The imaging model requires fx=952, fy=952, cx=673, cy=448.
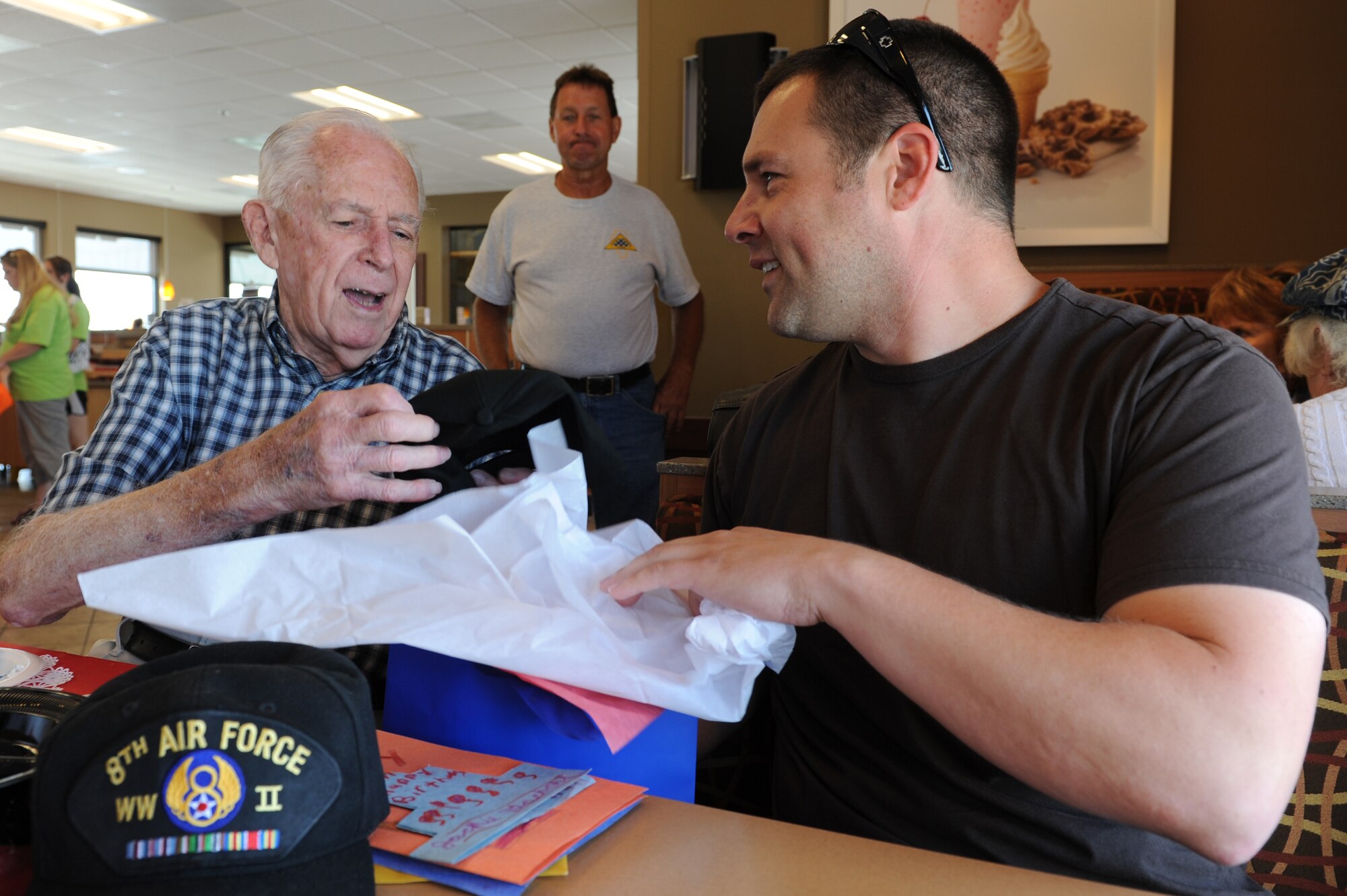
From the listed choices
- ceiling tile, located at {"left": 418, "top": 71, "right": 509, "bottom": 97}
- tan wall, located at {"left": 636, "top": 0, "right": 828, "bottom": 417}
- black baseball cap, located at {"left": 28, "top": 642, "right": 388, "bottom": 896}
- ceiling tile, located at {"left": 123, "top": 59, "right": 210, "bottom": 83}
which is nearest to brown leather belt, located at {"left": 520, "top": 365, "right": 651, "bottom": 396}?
tan wall, located at {"left": 636, "top": 0, "right": 828, "bottom": 417}

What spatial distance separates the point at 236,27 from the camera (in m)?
6.02

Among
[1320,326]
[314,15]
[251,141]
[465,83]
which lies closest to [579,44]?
[465,83]

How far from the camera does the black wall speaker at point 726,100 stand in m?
4.02

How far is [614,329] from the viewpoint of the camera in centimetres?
340

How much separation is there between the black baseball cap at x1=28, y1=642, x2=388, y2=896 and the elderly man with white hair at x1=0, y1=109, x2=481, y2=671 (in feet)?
2.09

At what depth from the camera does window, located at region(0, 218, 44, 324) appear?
462 inches

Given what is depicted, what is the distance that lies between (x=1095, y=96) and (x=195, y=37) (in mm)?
5585

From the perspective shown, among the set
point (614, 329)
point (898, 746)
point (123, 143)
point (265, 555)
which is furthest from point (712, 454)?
point (123, 143)

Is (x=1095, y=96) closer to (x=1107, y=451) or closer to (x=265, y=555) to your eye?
(x=1107, y=451)

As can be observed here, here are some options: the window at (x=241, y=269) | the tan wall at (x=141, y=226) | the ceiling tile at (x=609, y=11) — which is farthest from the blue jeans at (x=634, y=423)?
the window at (x=241, y=269)

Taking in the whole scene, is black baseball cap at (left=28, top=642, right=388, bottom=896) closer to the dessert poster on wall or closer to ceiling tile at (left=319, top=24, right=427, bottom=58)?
the dessert poster on wall

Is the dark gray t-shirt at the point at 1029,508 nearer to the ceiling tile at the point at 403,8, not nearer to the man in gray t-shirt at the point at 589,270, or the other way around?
the man in gray t-shirt at the point at 589,270

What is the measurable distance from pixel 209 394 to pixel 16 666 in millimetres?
502

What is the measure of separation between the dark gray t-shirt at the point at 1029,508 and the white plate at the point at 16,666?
768mm
